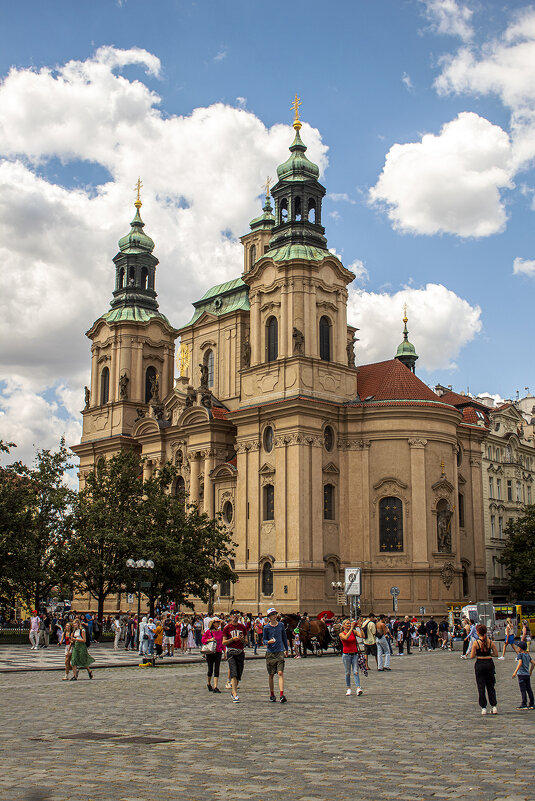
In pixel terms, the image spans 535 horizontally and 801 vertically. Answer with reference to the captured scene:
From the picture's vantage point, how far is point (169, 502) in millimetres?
46656

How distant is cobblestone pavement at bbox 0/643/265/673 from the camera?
28.1 meters

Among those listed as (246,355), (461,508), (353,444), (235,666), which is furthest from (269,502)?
(235,666)

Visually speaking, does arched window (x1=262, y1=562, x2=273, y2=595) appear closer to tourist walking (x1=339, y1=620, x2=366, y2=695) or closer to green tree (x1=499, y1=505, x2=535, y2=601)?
green tree (x1=499, y1=505, x2=535, y2=601)

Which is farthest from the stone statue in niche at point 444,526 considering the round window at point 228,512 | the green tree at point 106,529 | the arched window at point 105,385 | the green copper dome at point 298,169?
the arched window at point 105,385

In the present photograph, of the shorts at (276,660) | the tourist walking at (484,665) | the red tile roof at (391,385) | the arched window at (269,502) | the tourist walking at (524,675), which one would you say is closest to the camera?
the tourist walking at (484,665)

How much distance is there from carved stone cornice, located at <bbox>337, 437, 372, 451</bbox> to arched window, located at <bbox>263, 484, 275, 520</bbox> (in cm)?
499

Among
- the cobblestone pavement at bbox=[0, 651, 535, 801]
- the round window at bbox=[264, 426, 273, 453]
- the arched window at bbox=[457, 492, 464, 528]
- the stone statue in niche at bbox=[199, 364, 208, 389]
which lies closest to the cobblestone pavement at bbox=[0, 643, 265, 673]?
the cobblestone pavement at bbox=[0, 651, 535, 801]

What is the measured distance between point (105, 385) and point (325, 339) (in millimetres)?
22843

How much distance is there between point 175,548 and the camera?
141 feet

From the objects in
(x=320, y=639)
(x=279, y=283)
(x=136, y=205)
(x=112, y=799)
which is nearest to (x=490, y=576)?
(x=279, y=283)

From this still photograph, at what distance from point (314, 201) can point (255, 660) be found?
3429 cm

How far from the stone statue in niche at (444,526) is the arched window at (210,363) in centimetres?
2023

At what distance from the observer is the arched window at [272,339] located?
55406 mm

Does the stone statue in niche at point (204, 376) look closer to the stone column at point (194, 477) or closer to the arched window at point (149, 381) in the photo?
the stone column at point (194, 477)
